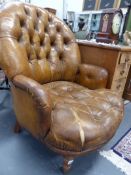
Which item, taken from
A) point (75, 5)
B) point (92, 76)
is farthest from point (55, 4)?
point (92, 76)

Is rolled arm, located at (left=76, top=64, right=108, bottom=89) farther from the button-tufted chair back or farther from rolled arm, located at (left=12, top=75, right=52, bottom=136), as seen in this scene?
rolled arm, located at (left=12, top=75, right=52, bottom=136)

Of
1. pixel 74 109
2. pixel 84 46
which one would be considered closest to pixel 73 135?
pixel 74 109

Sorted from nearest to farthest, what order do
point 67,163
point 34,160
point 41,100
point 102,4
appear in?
point 41,100 → point 67,163 → point 34,160 → point 102,4

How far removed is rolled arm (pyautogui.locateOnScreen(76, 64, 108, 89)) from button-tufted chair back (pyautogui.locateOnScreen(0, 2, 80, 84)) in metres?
0.07

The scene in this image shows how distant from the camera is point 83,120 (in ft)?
2.99

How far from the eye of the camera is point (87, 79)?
4.75 feet

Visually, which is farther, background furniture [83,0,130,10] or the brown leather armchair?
background furniture [83,0,130,10]

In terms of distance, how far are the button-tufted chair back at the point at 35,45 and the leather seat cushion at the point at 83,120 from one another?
274 mm

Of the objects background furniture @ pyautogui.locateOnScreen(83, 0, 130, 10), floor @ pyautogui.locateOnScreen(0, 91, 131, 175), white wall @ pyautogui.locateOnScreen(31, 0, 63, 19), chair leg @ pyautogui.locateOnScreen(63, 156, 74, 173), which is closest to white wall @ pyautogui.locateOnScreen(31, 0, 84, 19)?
white wall @ pyautogui.locateOnScreen(31, 0, 63, 19)

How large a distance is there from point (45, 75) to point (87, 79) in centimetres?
35

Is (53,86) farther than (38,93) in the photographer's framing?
Yes

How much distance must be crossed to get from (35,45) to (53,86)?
0.35 metres

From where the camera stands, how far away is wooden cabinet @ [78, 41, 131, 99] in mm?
1430

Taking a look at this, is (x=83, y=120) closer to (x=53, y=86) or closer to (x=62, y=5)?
(x=53, y=86)
